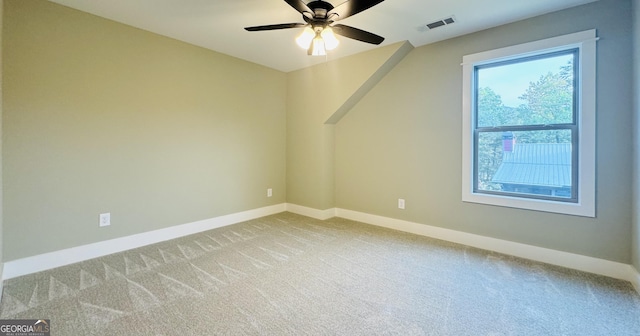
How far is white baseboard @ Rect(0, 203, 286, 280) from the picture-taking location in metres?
2.37

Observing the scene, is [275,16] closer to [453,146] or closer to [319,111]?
[319,111]

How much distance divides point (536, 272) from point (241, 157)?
382 cm

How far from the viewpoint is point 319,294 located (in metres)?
2.09

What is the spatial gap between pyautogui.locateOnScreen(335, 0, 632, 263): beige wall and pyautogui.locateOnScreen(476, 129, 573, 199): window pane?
233mm

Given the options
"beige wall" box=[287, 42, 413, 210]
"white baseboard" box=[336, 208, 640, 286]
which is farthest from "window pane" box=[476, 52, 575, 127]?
"white baseboard" box=[336, 208, 640, 286]

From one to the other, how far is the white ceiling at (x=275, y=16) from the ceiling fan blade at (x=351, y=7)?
1.14 feet

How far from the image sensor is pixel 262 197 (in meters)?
4.43

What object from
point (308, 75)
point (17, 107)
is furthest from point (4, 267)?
point (308, 75)

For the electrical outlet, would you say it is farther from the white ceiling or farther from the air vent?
the air vent

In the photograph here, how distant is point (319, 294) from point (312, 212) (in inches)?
92.3

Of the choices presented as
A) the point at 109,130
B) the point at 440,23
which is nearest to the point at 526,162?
the point at 440,23

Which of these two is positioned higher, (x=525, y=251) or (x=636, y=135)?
(x=636, y=135)

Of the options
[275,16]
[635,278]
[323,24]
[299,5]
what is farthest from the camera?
[275,16]

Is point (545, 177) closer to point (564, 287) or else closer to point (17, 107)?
point (564, 287)
